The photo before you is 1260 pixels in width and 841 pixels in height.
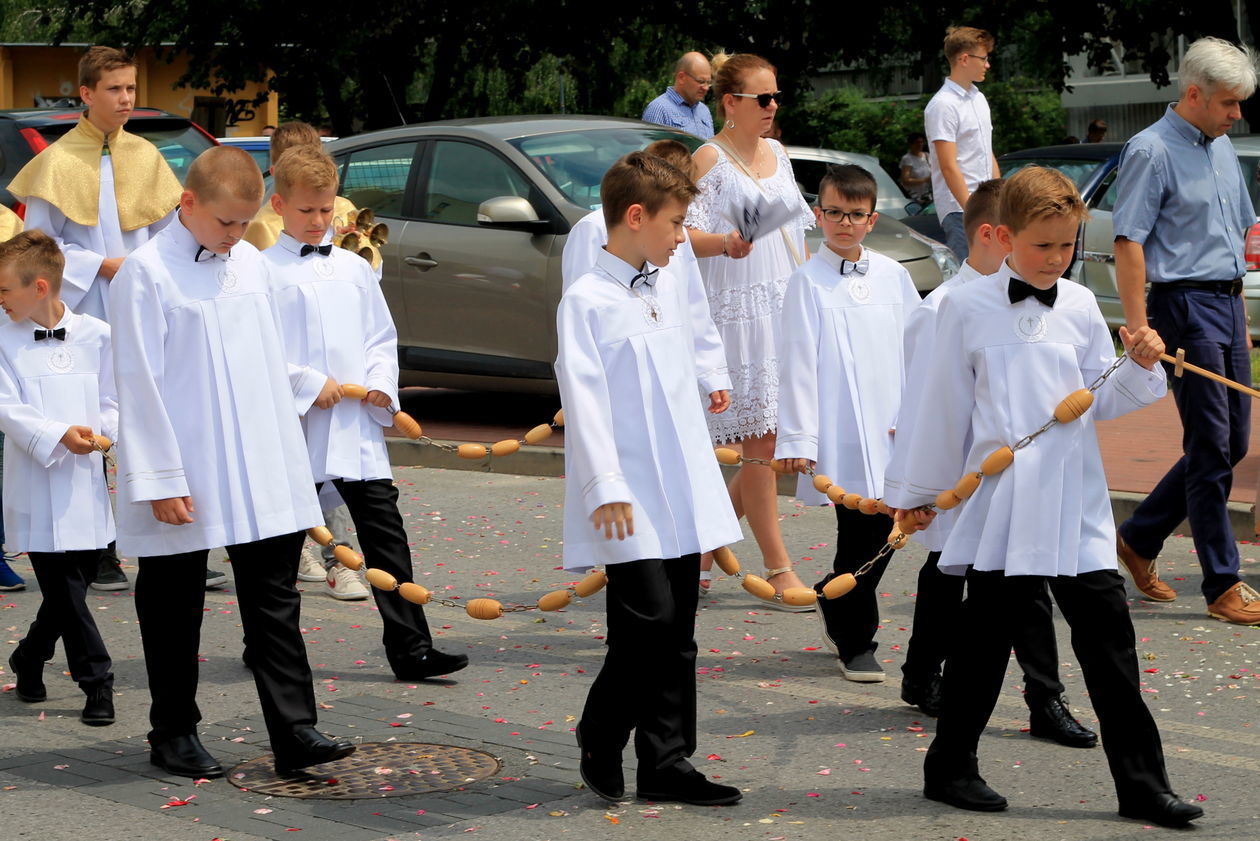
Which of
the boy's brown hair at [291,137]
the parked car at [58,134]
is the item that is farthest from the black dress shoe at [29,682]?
the parked car at [58,134]

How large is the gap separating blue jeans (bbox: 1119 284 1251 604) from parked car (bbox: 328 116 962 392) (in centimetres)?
462

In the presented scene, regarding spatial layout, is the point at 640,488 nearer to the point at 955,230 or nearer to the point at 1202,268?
the point at 1202,268

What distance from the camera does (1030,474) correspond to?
4957 millimetres

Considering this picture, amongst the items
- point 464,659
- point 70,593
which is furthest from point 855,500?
point 70,593

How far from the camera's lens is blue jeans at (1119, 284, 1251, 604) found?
7.21 m

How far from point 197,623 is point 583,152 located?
21.5 ft

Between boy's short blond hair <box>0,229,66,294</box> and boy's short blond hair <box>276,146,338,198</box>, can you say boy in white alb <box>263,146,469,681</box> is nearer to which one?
Answer: boy's short blond hair <box>276,146,338,198</box>

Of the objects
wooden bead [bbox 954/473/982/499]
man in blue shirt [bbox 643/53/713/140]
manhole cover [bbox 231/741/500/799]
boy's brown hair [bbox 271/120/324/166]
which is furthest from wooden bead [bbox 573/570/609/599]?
man in blue shirt [bbox 643/53/713/140]

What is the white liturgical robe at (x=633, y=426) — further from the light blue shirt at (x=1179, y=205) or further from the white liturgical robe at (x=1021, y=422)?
the light blue shirt at (x=1179, y=205)

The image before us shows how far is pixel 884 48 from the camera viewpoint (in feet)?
99.3

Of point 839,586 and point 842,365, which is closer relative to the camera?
point 839,586

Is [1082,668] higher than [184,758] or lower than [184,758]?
higher

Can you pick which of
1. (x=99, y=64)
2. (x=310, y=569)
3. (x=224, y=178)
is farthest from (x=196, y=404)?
(x=310, y=569)

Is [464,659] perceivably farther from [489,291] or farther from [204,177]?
[489,291]
